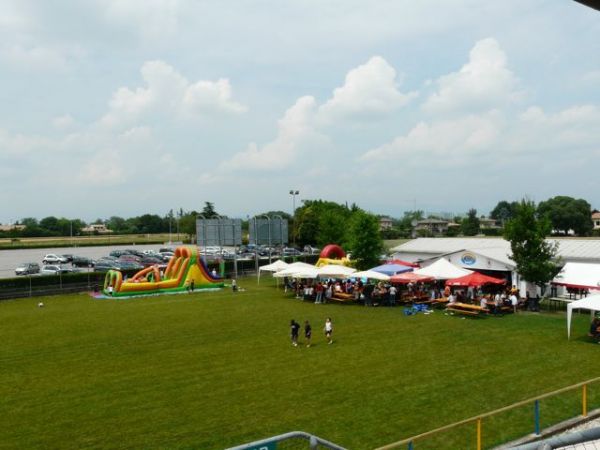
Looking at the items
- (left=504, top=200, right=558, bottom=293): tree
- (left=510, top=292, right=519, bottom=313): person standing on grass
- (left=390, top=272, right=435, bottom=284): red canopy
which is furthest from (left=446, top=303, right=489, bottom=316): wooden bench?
(left=504, top=200, right=558, bottom=293): tree

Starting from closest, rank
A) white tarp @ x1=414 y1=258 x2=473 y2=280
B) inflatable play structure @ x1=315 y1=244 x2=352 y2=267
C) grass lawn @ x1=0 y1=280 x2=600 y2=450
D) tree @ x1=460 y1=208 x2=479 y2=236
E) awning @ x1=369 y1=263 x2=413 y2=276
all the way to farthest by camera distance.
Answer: grass lawn @ x1=0 y1=280 x2=600 y2=450
white tarp @ x1=414 y1=258 x2=473 y2=280
awning @ x1=369 y1=263 x2=413 y2=276
inflatable play structure @ x1=315 y1=244 x2=352 y2=267
tree @ x1=460 y1=208 x2=479 y2=236

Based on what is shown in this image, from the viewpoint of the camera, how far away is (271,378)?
Result: 15273 mm

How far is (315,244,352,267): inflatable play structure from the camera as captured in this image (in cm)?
4122

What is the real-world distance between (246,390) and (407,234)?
13212cm

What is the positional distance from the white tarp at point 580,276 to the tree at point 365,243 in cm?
1699

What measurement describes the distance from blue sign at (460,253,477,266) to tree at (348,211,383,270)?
Answer: 956cm

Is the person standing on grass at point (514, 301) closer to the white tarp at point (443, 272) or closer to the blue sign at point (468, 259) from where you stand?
the white tarp at point (443, 272)

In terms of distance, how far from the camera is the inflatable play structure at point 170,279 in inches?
1404

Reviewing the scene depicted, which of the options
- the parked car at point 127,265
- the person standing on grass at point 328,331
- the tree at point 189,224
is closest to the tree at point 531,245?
the person standing on grass at point 328,331

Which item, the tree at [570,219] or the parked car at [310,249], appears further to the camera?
the tree at [570,219]

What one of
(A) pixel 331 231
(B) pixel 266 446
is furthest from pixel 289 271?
(B) pixel 266 446

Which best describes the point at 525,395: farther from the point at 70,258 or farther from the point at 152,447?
the point at 70,258

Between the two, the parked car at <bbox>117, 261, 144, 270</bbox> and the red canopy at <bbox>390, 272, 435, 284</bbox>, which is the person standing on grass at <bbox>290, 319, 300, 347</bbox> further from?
the parked car at <bbox>117, 261, 144, 270</bbox>

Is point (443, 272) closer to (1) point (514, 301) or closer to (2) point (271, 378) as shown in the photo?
(1) point (514, 301)
